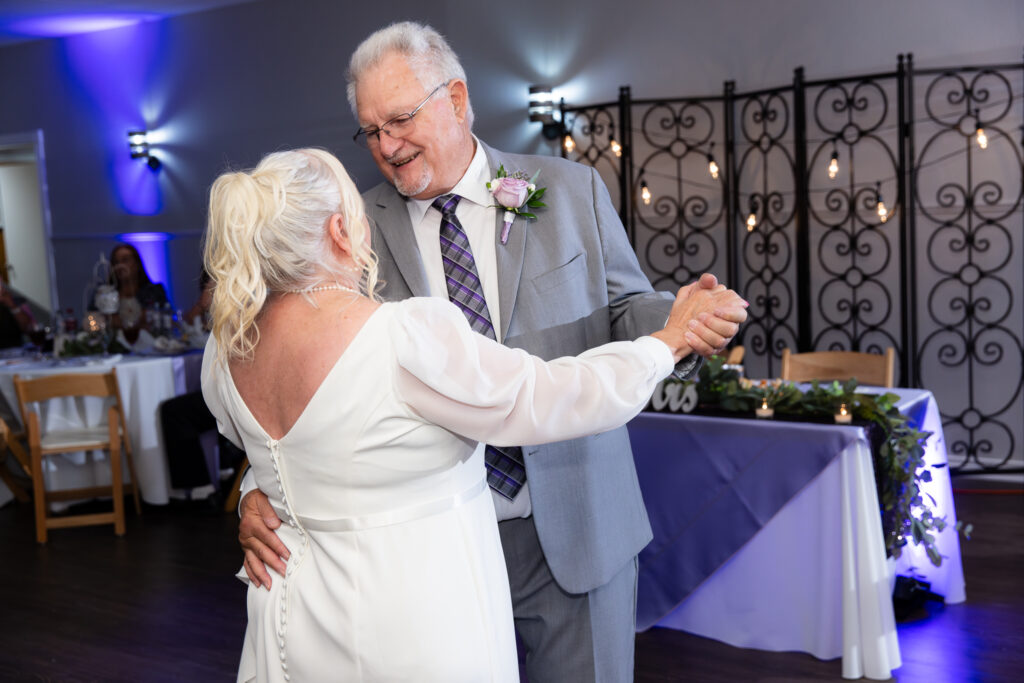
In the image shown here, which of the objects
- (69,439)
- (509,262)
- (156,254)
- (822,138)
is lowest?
(69,439)

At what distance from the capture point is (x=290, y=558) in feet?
5.25

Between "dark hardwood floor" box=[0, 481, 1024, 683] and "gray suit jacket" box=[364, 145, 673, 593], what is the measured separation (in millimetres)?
1605

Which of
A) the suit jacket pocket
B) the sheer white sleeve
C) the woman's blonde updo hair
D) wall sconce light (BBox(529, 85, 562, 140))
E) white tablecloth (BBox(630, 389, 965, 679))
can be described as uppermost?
wall sconce light (BBox(529, 85, 562, 140))

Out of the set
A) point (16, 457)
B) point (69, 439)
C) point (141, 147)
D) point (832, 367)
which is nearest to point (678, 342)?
point (832, 367)

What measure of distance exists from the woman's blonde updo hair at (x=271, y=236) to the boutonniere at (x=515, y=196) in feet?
1.79

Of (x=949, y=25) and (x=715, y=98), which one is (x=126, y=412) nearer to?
(x=715, y=98)

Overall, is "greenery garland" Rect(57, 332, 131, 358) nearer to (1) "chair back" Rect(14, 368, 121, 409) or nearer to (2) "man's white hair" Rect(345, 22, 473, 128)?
(1) "chair back" Rect(14, 368, 121, 409)

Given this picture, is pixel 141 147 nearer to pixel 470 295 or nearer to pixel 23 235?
pixel 23 235

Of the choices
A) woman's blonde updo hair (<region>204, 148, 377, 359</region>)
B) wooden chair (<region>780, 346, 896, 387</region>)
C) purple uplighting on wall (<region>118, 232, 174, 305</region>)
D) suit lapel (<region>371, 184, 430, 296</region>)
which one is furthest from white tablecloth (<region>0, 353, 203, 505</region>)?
woman's blonde updo hair (<region>204, 148, 377, 359</region>)

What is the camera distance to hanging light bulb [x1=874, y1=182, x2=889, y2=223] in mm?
5805

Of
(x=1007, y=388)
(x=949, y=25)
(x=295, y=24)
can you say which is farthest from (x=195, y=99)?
(x=1007, y=388)

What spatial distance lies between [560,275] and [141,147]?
26.2ft

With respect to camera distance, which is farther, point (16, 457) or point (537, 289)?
point (16, 457)

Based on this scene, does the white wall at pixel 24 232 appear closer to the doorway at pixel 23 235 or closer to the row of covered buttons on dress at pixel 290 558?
the doorway at pixel 23 235
